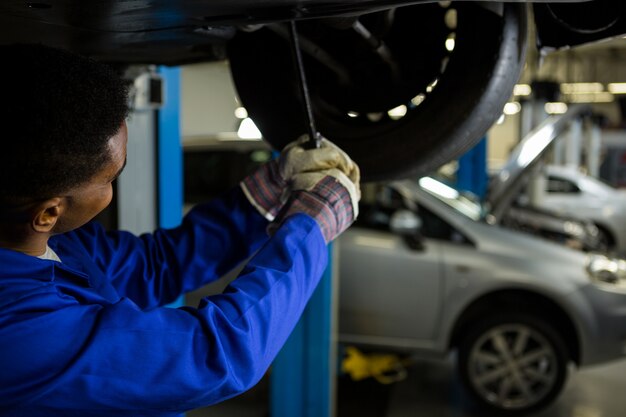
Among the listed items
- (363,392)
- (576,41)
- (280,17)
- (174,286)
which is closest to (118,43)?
(280,17)

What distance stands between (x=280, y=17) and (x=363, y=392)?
3.37 meters

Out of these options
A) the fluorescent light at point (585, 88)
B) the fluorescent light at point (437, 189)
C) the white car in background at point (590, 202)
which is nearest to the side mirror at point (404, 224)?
the fluorescent light at point (437, 189)

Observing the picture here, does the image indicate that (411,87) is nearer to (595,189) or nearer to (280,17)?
(280,17)

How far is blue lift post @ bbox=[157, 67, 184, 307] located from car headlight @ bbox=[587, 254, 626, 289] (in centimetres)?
235

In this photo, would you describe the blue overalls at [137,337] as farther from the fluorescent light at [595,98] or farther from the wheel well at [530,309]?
the fluorescent light at [595,98]

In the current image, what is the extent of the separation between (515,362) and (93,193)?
313 cm

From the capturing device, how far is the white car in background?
8.82 meters

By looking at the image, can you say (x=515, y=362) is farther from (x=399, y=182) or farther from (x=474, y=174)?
(x=474, y=174)

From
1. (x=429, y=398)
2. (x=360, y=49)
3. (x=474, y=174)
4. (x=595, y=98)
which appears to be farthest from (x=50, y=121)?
(x=595, y=98)

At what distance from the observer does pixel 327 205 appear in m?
1.09

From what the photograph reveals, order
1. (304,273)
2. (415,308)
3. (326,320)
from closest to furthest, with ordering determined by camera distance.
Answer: (304,273), (326,320), (415,308)

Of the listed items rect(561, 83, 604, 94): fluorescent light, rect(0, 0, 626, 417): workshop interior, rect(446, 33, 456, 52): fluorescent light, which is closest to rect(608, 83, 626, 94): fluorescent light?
rect(561, 83, 604, 94): fluorescent light

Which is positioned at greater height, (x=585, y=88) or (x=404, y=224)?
(x=585, y=88)

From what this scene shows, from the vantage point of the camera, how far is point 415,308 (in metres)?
3.69
